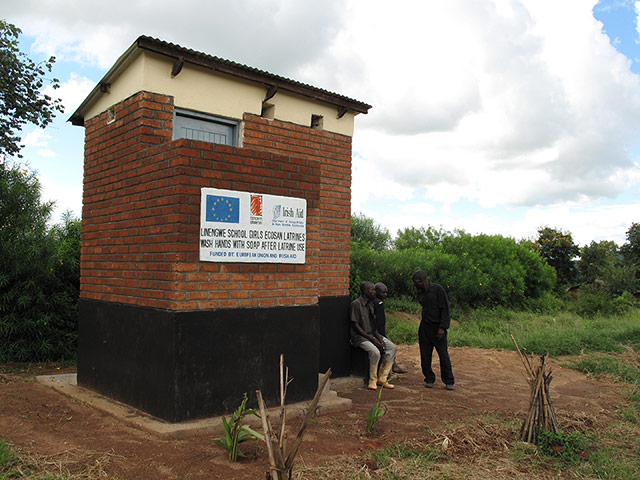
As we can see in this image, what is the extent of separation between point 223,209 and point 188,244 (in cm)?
54

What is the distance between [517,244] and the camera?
78.4 ft

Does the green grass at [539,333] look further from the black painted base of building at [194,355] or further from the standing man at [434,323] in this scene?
the black painted base of building at [194,355]

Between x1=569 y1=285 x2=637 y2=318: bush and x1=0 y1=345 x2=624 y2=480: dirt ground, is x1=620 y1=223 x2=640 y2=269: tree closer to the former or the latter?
x1=569 y1=285 x2=637 y2=318: bush

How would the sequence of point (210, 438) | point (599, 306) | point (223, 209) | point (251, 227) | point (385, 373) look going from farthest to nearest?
point (599, 306), point (385, 373), point (251, 227), point (223, 209), point (210, 438)

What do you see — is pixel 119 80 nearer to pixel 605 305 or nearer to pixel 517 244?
pixel 605 305

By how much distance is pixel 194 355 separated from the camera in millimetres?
5363

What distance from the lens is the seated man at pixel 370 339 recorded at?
25.6ft

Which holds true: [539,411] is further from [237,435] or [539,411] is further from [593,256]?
[593,256]

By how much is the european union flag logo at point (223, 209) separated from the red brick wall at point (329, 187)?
205 cm

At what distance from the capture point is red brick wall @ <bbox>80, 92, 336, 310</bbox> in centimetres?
540

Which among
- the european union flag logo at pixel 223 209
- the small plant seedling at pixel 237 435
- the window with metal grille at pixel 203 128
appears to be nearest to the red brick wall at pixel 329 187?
the window with metal grille at pixel 203 128

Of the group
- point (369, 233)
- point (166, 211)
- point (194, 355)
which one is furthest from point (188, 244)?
point (369, 233)

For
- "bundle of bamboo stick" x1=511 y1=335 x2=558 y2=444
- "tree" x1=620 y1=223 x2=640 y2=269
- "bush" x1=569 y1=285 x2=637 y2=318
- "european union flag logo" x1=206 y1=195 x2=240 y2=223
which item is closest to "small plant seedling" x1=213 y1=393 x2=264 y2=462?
"european union flag logo" x1=206 y1=195 x2=240 y2=223

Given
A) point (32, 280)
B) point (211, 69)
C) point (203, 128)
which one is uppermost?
point (211, 69)
